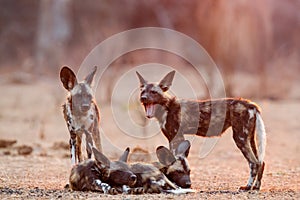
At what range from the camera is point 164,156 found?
7.54 meters

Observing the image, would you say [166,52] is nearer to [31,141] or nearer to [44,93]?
[44,93]

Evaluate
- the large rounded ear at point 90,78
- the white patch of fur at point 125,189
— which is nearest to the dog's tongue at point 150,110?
the large rounded ear at point 90,78

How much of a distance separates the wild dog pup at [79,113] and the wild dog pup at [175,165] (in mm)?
871

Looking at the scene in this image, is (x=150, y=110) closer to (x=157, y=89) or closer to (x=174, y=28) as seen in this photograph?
(x=157, y=89)

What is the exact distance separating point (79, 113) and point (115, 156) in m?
2.88

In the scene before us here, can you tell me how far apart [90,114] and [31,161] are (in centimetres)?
230

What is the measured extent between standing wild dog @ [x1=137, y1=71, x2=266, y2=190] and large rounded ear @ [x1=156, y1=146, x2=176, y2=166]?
0.94 ft

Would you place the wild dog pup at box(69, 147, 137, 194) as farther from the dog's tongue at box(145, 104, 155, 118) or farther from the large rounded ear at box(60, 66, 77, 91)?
the large rounded ear at box(60, 66, 77, 91)

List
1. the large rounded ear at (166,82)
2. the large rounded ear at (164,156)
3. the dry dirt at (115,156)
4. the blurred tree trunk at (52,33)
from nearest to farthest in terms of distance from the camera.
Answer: the dry dirt at (115,156), the large rounded ear at (164,156), the large rounded ear at (166,82), the blurred tree trunk at (52,33)

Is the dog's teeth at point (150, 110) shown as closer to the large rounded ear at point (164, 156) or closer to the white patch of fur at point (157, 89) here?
the white patch of fur at point (157, 89)

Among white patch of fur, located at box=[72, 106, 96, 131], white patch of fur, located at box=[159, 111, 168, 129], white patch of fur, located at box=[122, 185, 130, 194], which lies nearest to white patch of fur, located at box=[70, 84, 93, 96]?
white patch of fur, located at box=[72, 106, 96, 131]

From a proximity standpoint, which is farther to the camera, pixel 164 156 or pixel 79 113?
pixel 79 113

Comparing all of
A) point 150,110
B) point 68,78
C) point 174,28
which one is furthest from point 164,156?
point 174,28

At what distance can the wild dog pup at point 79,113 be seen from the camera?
800 centimetres
